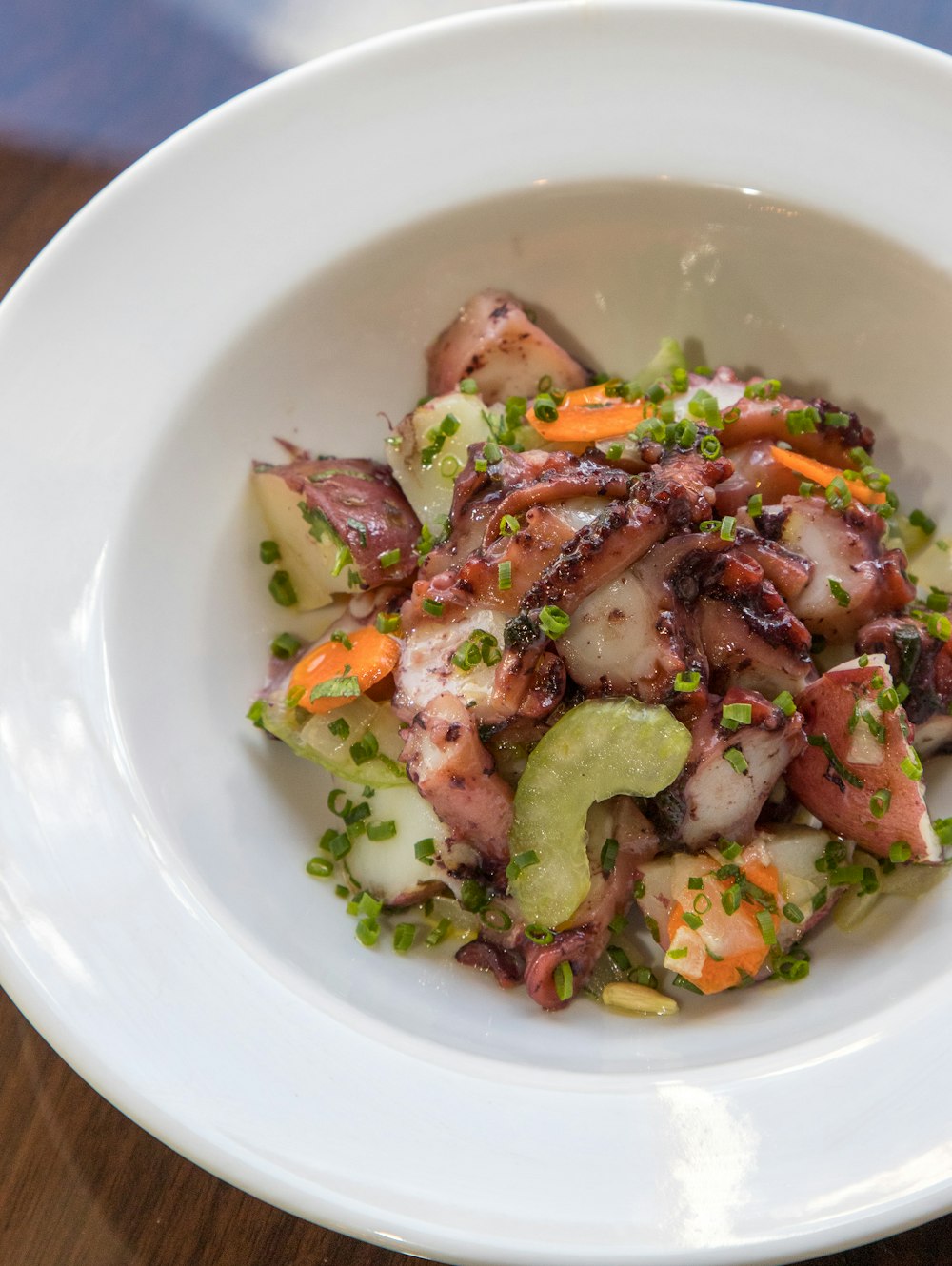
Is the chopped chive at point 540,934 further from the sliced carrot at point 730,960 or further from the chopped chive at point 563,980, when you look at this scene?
the sliced carrot at point 730,960

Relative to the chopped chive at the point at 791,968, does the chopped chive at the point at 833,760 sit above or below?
above

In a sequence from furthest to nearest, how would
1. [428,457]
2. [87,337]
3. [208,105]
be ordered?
1. [208,105]
2. [428,457]
3. [87,337]

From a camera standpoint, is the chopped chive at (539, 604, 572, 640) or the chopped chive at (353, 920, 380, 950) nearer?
the chopped chive at (539, 604, 572, 640)

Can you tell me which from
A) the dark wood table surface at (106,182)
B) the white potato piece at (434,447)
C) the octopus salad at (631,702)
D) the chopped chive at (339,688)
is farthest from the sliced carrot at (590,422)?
the dark wood table surface at (106,182)

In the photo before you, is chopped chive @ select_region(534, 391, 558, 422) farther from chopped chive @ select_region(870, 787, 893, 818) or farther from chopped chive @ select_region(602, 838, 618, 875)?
chopped chive @ select_region(870, 787, 893, 818)

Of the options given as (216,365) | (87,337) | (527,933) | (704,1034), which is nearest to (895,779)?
(704,1034)

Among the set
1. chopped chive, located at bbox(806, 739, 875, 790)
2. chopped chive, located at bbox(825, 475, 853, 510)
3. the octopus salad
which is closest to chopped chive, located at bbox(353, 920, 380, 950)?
the octopus salad

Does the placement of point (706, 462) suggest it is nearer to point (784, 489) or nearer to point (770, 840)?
point (784, 489)
